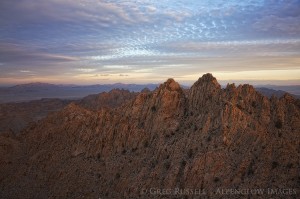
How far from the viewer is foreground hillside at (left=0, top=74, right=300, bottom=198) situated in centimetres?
4103

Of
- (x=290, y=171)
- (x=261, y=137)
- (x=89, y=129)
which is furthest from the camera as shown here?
(x=89, y=129)

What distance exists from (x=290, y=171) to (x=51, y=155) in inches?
1503

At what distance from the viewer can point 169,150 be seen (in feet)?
158

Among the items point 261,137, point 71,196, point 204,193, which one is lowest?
point 71,196

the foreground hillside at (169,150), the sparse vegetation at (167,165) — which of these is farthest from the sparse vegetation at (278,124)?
the sparse vegetation at (167,165)

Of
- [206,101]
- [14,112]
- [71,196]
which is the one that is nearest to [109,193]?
[71,196]

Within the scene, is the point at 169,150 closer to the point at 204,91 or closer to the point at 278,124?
the point at 204,91

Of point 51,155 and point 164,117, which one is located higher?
point 164,117

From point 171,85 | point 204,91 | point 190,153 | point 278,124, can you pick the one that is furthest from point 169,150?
point 278,124

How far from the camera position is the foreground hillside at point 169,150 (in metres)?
41.0

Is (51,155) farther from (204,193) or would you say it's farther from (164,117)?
(204,193)

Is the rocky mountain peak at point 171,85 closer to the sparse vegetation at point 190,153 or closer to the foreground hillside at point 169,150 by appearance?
the foreground hillside at point 169,150

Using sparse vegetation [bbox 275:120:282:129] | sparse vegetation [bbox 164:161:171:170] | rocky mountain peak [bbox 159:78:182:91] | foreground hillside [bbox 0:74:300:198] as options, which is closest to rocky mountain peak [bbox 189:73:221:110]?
foreground hillside [bbox 0:74:300:198]

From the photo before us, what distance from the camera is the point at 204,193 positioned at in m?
41.0
